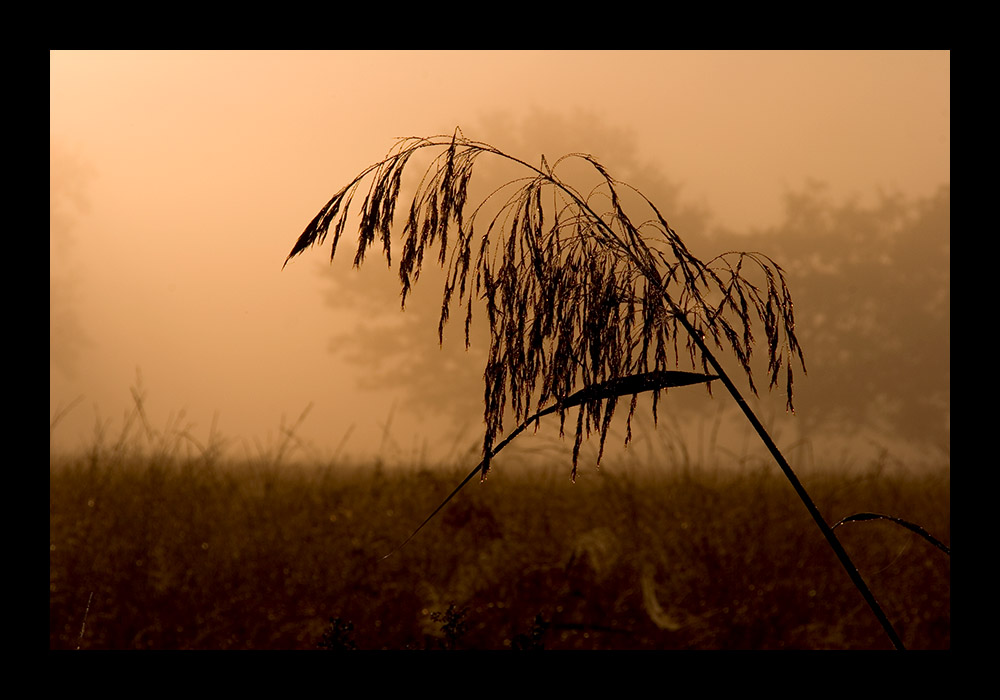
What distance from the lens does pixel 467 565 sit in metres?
3.33

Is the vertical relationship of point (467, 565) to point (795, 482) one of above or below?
below

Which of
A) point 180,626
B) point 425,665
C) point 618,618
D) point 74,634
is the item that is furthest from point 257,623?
point 425,665

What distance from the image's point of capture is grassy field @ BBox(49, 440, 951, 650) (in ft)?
10.4

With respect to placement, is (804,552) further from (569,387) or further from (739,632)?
(569,387)

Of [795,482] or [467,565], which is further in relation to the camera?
[467,565]

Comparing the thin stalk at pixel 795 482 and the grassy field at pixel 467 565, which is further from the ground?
the thin stalk at pixel 795 482

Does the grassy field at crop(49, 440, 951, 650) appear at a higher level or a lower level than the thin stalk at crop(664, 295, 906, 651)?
lower

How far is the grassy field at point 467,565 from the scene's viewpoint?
10.4 ft

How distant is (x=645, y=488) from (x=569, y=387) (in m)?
2.95

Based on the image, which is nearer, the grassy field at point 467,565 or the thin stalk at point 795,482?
the thin stalk at point 795,482

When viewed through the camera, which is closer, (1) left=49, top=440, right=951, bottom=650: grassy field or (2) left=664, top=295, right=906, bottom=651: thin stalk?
(2) left=664, top=295, right=906, bottom=651: thin stalk
